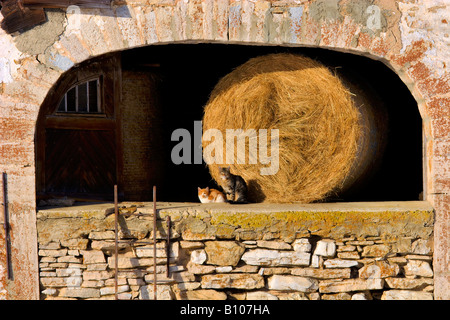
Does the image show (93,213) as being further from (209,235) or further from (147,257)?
(209,235)

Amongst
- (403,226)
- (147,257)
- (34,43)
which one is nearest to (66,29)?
(34,43)

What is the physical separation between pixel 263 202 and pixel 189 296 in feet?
3.91

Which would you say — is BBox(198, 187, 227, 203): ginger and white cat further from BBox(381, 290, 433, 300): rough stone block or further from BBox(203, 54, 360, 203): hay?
BBox(381, 290, 433, 300): rough stone block

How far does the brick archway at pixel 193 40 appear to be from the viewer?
472 centimetres

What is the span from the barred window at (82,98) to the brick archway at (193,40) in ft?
5.46

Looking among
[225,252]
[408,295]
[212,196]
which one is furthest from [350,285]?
[212,196]

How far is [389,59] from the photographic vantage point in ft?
15.8

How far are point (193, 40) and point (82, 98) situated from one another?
88.0 inches

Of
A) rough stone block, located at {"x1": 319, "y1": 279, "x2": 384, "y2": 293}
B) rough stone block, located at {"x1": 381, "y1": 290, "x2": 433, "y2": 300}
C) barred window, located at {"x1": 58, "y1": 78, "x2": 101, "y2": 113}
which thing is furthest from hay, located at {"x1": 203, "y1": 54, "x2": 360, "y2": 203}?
barred window, located at {"x1": 58, "y1": 78, "x2": 101, "y2": 113}

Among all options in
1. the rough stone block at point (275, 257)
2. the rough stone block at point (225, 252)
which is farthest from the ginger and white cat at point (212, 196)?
the rough stone block at point (275, 257)

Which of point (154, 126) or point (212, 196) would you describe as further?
point (154, 126)

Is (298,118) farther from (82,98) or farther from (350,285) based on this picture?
(82,98)

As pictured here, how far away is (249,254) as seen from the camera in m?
4.96

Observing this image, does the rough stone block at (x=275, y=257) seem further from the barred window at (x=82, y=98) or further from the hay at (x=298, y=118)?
the barred window at (x=82, y=98)
